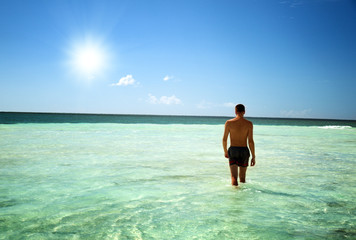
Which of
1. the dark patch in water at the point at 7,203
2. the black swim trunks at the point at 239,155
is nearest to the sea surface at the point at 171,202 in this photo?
the dark patch in water at the point at 7,203

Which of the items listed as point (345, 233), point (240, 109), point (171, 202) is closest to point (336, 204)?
point (345, 233)

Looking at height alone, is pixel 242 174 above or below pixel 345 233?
above

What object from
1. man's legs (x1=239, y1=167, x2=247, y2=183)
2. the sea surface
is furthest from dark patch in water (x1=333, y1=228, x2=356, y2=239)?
man's legs (x1=239, y1=167, x2=247, y2=183)

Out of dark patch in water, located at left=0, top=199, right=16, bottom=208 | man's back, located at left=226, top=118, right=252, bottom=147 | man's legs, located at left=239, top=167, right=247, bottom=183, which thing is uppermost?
man's back, located at left=226, top=118, right=252, bottom=147

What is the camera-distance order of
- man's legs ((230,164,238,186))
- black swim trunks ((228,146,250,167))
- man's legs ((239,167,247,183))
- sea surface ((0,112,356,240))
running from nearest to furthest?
1. sea surface ((0,112,356,240))
2. black swim trunks ((228,146,250,167))
3. man's legs ((230,164,238,186))
4. man's legs ((239,167,247,183))

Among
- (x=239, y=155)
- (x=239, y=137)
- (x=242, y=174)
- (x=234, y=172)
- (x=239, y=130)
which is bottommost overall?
(x=242, y=174)

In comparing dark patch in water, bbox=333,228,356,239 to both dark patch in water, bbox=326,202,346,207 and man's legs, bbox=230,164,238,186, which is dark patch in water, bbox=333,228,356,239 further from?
man's legs, bbox=230,164,238,186

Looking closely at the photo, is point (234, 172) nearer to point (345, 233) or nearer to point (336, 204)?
point (336, 204)

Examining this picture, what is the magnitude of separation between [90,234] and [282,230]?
8.38 feet

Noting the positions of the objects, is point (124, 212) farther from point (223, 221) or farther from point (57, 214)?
point (223, 221)

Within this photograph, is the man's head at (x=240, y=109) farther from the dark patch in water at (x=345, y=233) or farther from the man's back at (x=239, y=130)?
the dark patch in water at (x=345, y=233)

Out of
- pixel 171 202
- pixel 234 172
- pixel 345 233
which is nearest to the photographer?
pixel 345 233

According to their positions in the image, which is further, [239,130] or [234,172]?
[234,172]

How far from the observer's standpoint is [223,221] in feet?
12.3
